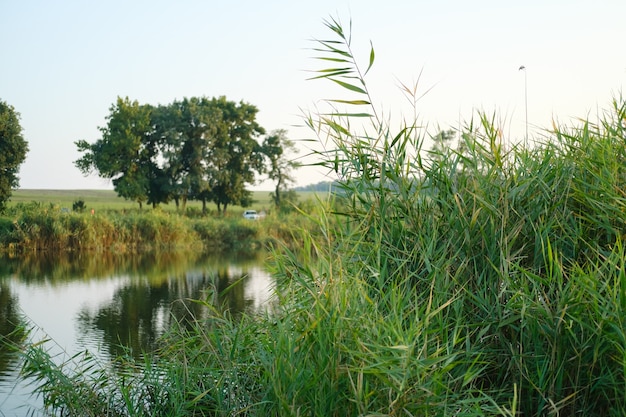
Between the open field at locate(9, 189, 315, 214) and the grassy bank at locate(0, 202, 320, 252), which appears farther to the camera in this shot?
→ the open field at locate(9, 189, 315, 214)

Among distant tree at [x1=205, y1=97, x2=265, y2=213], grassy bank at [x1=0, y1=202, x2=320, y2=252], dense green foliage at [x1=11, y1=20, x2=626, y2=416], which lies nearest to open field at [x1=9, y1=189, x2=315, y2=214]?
distant tree at [x1=205, y1=97, x2=265, y2=213]

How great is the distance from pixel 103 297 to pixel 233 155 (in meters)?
32.1

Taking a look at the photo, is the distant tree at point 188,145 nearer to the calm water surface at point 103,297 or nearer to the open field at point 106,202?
the open field at point 106,202

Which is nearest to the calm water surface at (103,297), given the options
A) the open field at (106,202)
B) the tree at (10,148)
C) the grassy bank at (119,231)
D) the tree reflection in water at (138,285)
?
the tree reflection in water at (138,285)

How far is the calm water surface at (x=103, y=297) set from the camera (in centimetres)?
929

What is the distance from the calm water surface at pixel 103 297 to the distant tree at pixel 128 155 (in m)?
19.3

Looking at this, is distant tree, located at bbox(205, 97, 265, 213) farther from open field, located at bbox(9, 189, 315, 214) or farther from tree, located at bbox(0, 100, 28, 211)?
tree, located at bbox(0, 100, 28, 211)

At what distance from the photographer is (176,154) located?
44438 millimetres

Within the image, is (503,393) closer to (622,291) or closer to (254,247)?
(622,291)

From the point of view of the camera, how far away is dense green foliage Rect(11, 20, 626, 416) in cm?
354

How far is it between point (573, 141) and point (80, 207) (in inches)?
1248

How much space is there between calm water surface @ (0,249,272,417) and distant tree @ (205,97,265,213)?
19.8 meters

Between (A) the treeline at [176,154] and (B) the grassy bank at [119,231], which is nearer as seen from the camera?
(B) the grassy bank at [119,231]

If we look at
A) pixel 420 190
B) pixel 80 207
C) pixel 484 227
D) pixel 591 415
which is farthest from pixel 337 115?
pixel 80 207
